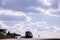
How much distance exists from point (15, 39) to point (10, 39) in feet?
10.3

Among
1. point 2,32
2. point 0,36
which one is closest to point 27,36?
point 0,36

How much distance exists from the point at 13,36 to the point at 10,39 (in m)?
1.95

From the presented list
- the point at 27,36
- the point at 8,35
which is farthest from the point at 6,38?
the point at 27,36

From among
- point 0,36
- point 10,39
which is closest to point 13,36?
point 10,39

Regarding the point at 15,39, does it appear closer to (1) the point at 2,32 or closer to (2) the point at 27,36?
(1) the point at 2,32

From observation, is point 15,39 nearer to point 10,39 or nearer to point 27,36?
point 10,39

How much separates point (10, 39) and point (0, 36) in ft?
28.0

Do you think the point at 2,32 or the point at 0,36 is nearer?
the point at 0,36

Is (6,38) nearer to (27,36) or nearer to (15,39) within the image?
(15,39)

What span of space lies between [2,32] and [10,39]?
5966 mm

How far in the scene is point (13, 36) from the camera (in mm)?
116125

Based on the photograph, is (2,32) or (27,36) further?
(2,32)

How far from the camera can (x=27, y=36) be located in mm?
102938

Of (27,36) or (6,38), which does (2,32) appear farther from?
(27,36)
